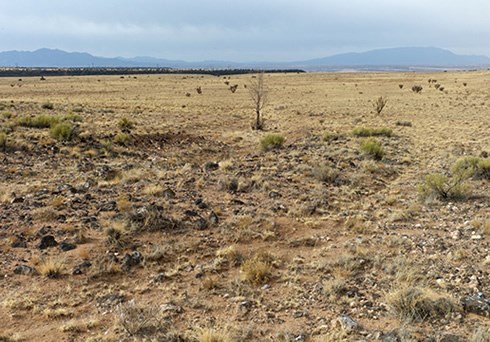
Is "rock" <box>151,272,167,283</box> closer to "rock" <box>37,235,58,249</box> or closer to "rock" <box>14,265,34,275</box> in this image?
"rock" <box>14,265,34,275</box>

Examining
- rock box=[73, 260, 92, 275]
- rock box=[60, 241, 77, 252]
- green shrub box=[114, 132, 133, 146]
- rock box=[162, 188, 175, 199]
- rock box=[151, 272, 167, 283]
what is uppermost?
green shrub box=[114, 132, 133, 146]

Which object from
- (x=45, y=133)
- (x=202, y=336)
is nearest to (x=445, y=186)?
(x=202, y=336)

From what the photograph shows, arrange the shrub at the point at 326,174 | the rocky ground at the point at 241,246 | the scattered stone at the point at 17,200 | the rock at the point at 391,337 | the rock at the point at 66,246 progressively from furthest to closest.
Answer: the shrub at the point at 326,174, the scattered stone at the point at 17,200, the rock at the point at 66,246, the rocky ground at the point at 241,246, the rock at the point at 391,337

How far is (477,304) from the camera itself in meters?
5.29

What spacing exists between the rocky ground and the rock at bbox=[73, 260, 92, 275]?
0.03 meters

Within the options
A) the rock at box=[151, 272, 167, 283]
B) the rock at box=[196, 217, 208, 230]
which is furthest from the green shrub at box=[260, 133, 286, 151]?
the rock at box=[151, 272, 167, 283]

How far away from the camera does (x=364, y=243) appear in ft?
24.7

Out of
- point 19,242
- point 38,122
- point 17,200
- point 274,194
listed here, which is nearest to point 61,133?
point 38,122

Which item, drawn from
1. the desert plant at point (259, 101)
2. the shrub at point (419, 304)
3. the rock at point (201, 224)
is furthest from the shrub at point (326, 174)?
the desert plant at point (259, 101)

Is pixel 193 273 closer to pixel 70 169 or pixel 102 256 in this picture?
pixel 102 256

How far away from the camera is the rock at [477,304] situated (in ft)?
17.0

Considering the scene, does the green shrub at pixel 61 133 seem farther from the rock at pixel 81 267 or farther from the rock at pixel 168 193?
the rock at pixel 81 267

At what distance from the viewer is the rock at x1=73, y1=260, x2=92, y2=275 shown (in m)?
6.41

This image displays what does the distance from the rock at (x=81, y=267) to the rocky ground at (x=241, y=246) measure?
0.03 meters
